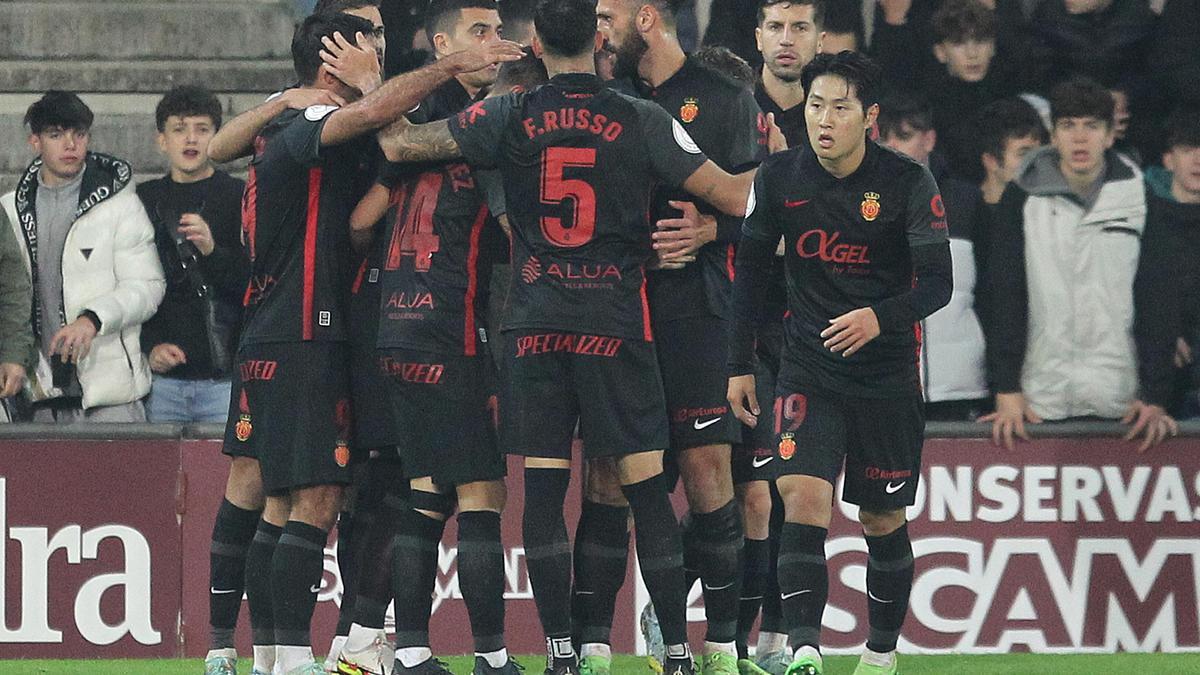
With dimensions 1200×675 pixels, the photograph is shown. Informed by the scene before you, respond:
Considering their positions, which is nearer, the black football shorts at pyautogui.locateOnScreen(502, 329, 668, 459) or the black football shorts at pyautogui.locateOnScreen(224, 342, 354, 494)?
the black football shorts at pyautogui.locateOnScreen(502, 329, 668, 459)

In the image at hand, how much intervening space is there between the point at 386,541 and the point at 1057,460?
3.29 metres

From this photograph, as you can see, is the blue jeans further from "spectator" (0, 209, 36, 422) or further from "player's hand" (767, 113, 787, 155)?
"player's hand" (767, 113, 787, 155)

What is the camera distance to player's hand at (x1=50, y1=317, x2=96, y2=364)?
9.88m

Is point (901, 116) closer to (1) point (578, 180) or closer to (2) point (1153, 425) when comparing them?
(2) point (1153, 425)

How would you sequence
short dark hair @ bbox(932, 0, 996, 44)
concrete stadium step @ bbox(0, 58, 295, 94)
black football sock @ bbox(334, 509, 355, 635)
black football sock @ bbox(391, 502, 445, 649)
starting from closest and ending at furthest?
black football sock @ bbox(391, 502, 445, 649) → black football sock @ bbox(334, 509, 355, 635) → short dark hair @ bbox(932, 0, 996, 44) → concrete stadium step @ bbox(0, 58, 295, 94)

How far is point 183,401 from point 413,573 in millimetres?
2929

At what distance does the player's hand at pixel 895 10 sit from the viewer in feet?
35.7

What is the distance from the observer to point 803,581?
7.42 metres

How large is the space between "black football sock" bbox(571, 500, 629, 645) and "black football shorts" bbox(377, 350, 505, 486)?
360mm

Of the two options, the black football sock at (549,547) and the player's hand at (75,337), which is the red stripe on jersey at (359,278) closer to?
the black football sock at (549,547)

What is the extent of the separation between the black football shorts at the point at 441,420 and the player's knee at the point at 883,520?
1.23 m

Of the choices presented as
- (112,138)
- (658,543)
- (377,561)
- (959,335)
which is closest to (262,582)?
(377,561)

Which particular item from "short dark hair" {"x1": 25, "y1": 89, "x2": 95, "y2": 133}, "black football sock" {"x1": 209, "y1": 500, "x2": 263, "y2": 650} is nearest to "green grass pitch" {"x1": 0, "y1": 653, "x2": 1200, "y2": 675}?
"black football sock" {"x1": 209, "y1": 500, "x2": 263, "y2": 650}

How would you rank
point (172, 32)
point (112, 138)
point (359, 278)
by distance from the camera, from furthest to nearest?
point (172, 32) < point (112, 138) < point (359, 278)
